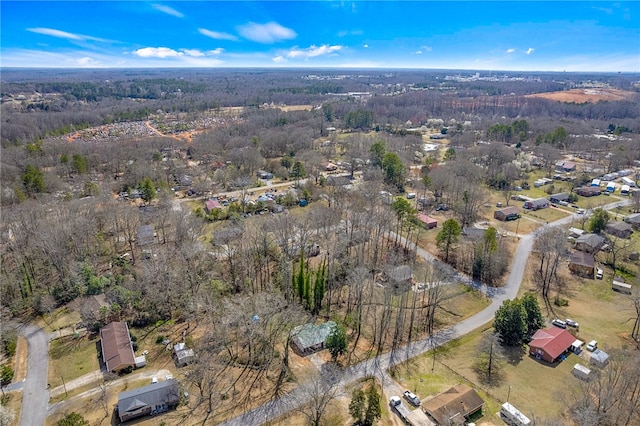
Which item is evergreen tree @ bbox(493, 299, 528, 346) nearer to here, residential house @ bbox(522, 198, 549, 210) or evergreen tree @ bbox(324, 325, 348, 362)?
evergreen tree @ bbox(324, 325, 348, 362)

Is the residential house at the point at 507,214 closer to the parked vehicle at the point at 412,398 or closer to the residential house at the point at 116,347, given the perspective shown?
the parked vehicle at the point at 412,398

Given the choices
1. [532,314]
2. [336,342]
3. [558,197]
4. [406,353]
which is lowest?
[406,353]

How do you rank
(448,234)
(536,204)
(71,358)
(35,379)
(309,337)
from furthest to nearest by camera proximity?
(536,204), (448,234), (309,337), (71,358), (35,379)

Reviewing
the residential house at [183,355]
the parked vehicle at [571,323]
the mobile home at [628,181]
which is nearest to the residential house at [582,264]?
the parked vehicle at [571,323]

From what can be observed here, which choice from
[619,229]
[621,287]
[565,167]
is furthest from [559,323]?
[565,167]

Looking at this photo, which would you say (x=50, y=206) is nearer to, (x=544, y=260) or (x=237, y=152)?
(x=237, y=152)

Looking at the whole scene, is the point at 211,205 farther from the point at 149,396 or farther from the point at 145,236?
the point at 149,396
